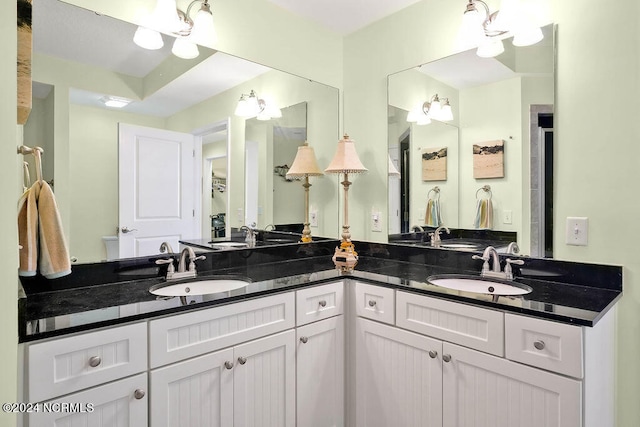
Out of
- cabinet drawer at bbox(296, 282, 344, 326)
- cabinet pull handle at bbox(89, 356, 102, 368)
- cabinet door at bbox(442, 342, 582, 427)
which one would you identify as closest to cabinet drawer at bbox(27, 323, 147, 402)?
cabinet pull handle at bbox(89, 356, 102, 368)

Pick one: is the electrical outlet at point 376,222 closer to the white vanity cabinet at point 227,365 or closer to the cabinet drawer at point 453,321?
the cabinet drawer at point 453,321

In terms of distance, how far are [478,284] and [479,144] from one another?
0.71m

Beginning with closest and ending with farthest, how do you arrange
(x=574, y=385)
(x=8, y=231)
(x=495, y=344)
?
(x=8, y=231) < (x=574, y=385) < (x=495, y=344)

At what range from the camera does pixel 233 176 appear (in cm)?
214

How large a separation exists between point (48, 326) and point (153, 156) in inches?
37.4

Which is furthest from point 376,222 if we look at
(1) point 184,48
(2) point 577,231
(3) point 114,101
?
(3) point 114,101

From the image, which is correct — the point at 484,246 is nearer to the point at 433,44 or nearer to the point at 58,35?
the point at 433,44

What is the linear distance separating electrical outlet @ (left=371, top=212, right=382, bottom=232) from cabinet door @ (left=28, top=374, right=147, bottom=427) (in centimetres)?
161

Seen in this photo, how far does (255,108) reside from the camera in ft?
7.25

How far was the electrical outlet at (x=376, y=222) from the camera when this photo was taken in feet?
7.91

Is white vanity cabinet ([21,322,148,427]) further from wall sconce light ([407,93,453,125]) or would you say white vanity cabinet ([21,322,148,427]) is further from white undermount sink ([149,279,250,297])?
wall sconce light ([407,93,453,125])

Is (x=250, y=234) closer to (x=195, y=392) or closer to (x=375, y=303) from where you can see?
(x=375, y=303)

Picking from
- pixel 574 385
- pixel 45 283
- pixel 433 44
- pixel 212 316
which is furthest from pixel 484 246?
pixel 45 283

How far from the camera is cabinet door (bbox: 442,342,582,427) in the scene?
1.15 meters
